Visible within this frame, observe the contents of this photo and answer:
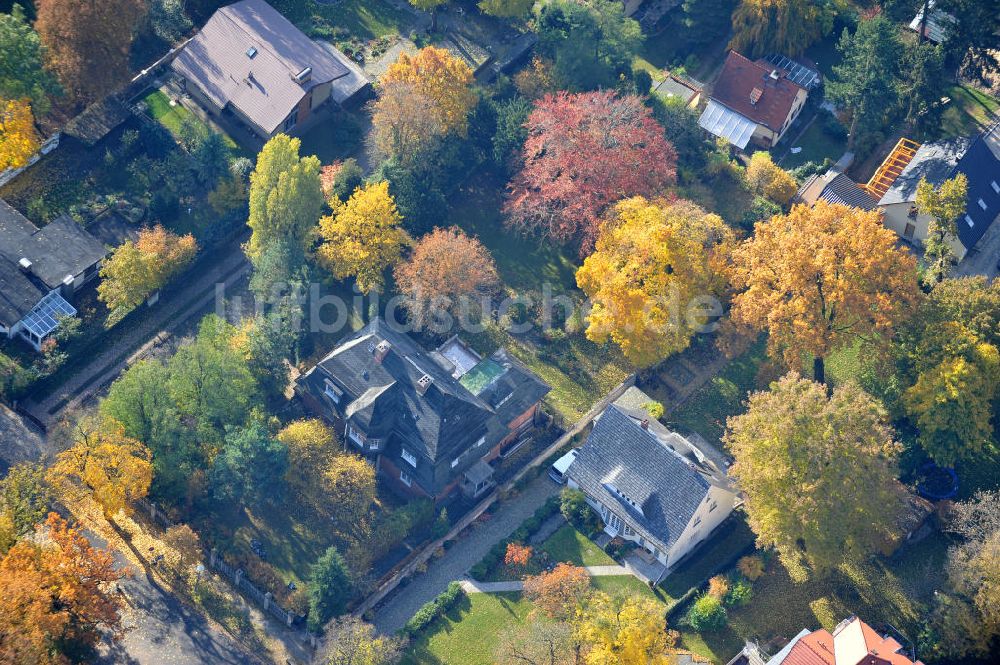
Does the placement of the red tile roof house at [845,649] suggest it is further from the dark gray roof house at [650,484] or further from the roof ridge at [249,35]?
the roof ridge at [249,35]

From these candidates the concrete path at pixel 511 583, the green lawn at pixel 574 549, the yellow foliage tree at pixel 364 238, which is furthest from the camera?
the yellow foliage tree at pixel 364 238

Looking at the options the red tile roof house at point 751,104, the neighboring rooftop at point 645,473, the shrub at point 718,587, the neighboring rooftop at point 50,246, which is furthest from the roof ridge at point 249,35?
the shrub at point 718,587

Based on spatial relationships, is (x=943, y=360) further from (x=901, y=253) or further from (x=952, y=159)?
(x=952, y=159)

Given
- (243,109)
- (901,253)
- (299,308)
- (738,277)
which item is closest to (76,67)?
(243,109)

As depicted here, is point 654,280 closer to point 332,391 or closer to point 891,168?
point 332,391

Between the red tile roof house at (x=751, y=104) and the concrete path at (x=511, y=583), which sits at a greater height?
the red tile roof house at (x=751, y=104)

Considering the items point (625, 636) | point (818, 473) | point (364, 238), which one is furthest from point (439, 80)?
point (625, 636)

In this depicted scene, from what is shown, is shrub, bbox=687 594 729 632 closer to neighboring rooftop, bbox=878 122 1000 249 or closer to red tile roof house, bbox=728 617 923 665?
red tile roof house, bbox=728 617 923 665

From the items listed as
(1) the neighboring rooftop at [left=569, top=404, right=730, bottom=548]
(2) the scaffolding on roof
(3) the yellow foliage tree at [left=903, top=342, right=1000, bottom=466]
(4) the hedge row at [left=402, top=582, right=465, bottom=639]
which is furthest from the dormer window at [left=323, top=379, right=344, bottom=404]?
(2) the scaffolding on roof
